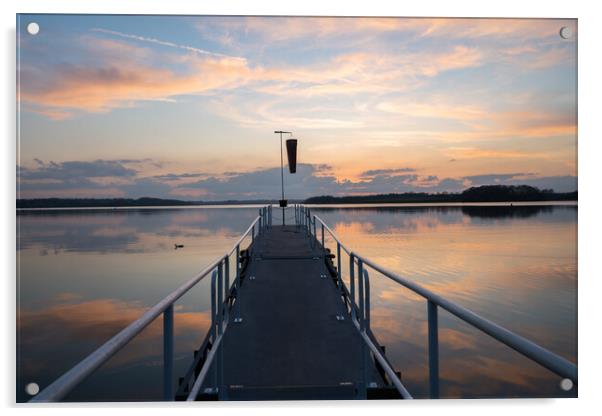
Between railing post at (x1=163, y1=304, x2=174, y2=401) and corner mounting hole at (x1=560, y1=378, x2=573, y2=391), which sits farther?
corner mounting hole at (x1=560, y1=378, x2=573, y2=391)

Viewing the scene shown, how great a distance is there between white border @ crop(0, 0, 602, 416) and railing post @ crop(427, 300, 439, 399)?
65cm

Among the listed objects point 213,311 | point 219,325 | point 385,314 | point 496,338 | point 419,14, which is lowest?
point 385,314

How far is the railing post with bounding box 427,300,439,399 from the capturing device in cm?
148

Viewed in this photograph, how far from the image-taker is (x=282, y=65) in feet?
9.48

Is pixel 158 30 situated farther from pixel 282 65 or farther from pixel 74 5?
pixel 282 65

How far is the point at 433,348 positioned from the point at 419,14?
1.84 m

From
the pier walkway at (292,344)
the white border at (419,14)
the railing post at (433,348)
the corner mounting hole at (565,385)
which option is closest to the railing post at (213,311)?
the pier walkway at (292,344)

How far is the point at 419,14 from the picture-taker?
2.47m

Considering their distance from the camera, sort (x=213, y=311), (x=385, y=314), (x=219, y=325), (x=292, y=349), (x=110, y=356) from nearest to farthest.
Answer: (x=110, y=356), (x=213, y=311), (x=219, y=325), (x=292, y=349), (x=385, y=314)

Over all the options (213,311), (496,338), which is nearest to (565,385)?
(496,338)

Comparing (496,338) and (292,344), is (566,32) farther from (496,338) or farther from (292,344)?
(292,344)

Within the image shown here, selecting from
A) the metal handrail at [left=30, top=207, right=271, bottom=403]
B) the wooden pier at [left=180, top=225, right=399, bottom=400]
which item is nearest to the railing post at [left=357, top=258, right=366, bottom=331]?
the wooden pier at [left=180, top=225, right=399, bottom=400]

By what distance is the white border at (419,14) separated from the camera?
2.16m

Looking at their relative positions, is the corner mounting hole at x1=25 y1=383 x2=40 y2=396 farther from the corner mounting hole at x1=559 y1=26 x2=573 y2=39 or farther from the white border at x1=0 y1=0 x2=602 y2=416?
the corner mounting hole at x1=559 y1=26 x2=573 y2=39
